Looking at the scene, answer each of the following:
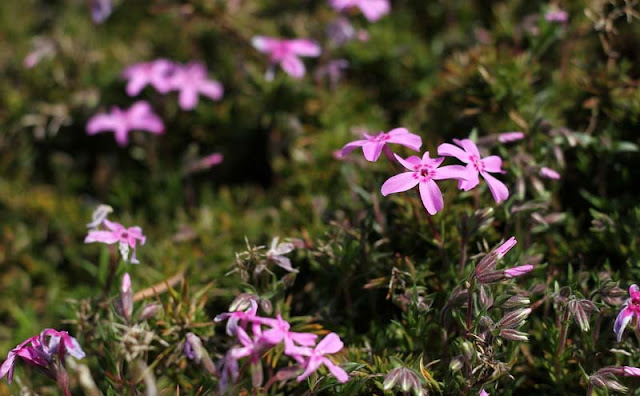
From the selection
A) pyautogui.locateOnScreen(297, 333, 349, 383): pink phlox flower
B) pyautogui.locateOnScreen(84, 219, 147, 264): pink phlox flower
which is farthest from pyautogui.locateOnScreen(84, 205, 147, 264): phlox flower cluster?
pyautogui.locateOnScreen(297, 333, 349, 383): pink phlox flower

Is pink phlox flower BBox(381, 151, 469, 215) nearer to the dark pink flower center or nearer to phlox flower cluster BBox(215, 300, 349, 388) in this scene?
the dark pink flower center

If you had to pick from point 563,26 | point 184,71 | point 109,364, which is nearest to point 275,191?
point 184,71

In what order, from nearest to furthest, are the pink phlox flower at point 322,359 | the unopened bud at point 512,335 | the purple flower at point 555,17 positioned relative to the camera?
the pink phlox flower at point 322,359, the unopened bud at point 512,335, the purple flower at point 555,17

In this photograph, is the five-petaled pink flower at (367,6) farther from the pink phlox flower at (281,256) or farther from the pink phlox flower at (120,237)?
the pink phlox flower at (120,237)

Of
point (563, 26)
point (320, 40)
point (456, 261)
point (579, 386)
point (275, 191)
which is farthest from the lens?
point (320, 40)

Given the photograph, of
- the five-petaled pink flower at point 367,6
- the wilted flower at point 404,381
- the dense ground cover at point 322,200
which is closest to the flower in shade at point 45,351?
the dense ground cover at point 322,200

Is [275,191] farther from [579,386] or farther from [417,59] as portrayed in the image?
[579,386]
